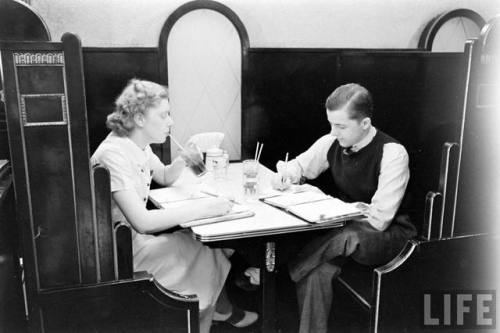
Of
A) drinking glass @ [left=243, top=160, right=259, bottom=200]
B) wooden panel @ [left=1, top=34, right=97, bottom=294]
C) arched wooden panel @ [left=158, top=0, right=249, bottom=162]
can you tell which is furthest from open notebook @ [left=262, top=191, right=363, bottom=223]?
arched wooden panel @ [left=158, top=0, right=249, bottom=162]

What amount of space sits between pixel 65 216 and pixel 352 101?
52.3 inches

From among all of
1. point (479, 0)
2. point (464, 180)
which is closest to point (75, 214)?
point (464, 180)

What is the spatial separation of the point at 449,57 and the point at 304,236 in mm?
1703

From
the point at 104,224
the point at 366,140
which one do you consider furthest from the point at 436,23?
the point at 104,224

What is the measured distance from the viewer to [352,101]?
227 centimetres

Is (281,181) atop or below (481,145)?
below

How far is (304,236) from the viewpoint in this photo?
1.95 metres

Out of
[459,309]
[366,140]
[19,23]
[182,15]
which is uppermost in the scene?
[182,15]

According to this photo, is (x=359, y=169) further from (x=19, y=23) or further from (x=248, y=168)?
(x=19, y=23)

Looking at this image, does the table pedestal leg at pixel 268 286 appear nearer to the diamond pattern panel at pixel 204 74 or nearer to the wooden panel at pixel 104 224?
the wooden panel at pixel 104 224

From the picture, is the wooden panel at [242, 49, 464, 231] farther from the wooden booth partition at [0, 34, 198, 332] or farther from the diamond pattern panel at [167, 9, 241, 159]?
the wooden booth partition at [0, 34, 198, 332]

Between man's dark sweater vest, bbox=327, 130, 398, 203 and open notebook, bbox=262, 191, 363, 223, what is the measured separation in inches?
8.6

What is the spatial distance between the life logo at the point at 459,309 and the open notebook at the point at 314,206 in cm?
48

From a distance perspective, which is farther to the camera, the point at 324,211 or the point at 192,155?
the point at 192,155
